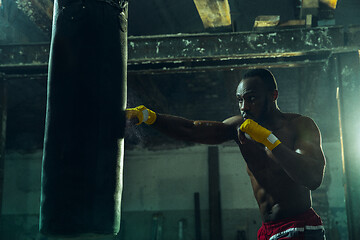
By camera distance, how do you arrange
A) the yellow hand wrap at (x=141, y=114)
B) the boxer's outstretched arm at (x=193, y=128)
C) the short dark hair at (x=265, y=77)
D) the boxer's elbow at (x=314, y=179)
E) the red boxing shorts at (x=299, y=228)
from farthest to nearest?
the short dark hair at (x=265, y=77)
the boxer's outstretched arm at (x=193, y=128)
the red boxing shorts at (x=299, y=228)
the boxer's elbow at (x=314, y=179)
the yellow hand wrap at (x=141, y=114)

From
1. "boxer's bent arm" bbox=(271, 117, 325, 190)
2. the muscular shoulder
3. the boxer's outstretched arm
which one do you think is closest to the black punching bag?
the boxer's outstretched arm

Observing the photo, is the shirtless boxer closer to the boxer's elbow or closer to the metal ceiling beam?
the boxer's elbow

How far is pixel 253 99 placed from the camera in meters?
2.87

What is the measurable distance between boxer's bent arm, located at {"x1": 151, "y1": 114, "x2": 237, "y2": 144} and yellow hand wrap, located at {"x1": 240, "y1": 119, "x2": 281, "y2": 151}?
57 cm

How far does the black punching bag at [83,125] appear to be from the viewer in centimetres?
191

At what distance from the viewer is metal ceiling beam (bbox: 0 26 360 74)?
4.05m

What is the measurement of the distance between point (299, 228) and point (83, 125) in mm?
1685

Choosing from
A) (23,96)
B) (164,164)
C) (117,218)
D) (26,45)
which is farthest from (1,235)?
(117,218)

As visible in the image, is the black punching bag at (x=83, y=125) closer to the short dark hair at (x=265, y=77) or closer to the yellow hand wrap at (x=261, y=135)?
the yellow hand wrap at (x=261, y=135)

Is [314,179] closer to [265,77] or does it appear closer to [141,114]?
[265,77]

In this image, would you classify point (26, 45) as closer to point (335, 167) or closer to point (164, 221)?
point (164, 221)

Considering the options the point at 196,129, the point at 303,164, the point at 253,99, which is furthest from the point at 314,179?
the point at 196,129

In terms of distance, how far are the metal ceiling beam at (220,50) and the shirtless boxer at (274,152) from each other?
4.10 feet

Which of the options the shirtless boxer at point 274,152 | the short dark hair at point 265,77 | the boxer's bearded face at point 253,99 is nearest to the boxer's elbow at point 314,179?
the shirtless boxer at point 274,152
